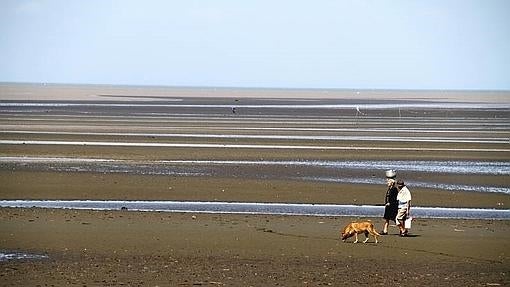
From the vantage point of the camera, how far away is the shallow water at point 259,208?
21211mm

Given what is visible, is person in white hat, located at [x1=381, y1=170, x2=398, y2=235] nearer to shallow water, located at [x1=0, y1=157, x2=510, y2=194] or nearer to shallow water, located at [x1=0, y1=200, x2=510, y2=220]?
shallow water, located at [x1=0, y1=200, x2=510, y2=220]

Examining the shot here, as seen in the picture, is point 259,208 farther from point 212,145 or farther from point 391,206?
point 212,145

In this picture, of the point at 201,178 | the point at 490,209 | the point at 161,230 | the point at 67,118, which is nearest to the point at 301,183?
the point at 201,178

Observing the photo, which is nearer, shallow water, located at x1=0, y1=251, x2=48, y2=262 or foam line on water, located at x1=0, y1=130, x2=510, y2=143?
shallow water, located at x1=0, y1=251, x2=48, y2=262

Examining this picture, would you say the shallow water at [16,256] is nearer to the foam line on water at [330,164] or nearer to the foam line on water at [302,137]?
the foam line on water at [330,164]

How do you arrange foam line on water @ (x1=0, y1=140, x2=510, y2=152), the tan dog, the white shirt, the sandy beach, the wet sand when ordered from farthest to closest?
foam line on water @ (x1=0, y1=140, x2=510, y2=152), the white shirt, the tan dog, the sandy beach, the wet sand

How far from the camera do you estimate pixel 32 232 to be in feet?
57.6

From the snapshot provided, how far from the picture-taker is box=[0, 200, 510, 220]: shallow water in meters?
21.2

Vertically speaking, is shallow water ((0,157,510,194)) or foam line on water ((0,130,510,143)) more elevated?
foam line on water ((0,130,510,143))

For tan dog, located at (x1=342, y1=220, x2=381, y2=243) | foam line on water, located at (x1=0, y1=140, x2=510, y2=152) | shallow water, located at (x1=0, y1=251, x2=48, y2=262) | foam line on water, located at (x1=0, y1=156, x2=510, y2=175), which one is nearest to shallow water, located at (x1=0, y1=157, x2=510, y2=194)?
foam line on water, located at (x1=0, y1=156, x2=510, y2=175)

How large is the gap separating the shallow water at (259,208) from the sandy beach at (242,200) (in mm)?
710

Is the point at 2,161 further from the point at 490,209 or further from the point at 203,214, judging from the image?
the point at 490,209

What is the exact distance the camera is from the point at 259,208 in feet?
72.0

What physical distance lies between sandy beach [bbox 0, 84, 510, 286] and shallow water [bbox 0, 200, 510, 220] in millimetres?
710
